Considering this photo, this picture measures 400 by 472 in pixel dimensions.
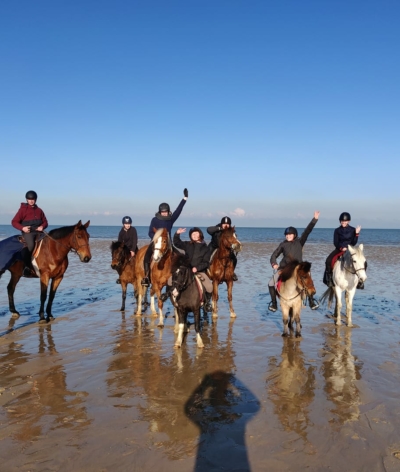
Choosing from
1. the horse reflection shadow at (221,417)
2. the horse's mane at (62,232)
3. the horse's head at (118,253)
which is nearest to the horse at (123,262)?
the horse's head at (118,253)

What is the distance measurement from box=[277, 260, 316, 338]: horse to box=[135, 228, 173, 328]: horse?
2.90m

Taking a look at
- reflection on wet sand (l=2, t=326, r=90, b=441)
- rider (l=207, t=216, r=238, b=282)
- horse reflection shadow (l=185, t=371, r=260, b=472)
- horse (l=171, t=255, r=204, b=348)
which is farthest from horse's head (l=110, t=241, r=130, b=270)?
horse reflection shadow (l=185, t=371, r=260, b=472)

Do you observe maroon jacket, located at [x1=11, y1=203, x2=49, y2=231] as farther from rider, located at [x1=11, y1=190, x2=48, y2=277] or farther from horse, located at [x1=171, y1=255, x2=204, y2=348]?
horse, located at [x1=171, y1=255, x2=204, y2=348]

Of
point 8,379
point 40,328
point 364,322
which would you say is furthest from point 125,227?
point 364,322

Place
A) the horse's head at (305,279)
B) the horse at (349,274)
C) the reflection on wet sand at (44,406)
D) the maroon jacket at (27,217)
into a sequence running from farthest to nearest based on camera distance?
the maroon jacket at (27,217), the horse at (349,274), the horse's head at (305,279), the reflection on wet sand at (44,406)

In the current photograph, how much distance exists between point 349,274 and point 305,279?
9.56ft

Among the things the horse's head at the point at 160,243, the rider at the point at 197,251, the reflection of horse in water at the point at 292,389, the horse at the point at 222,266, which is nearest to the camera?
the reflection of horse in water at the point at 292,389

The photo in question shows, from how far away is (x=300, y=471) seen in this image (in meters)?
4.08

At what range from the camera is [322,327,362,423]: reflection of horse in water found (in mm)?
5469

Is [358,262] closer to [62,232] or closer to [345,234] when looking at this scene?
[345,234]

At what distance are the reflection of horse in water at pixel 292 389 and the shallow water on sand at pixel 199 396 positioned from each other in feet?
0.07

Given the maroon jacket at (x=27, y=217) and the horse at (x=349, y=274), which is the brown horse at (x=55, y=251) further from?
the horse at (x=349, y=274)

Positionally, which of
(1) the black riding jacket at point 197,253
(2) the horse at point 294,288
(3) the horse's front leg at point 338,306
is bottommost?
(3) the horse's front leg at point 338,306

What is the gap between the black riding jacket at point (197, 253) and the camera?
9922 millimetres
